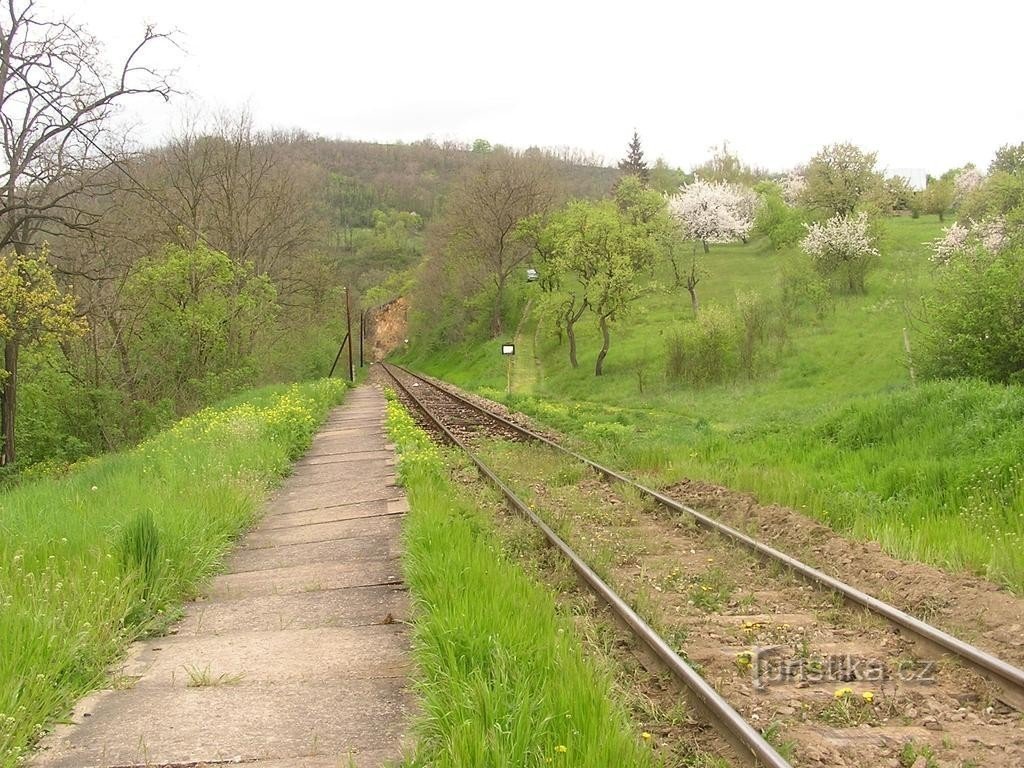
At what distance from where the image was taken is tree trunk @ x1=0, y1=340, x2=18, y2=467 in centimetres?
1941

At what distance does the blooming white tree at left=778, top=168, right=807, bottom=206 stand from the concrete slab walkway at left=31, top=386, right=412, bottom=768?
71901 mm

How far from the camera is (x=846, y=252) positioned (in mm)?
45094

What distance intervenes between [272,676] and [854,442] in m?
10.5

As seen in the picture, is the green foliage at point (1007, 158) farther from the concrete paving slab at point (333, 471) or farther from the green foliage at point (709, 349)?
the concrete paving slab at point (333, 471)

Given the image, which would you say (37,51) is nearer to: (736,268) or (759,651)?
(759,651)

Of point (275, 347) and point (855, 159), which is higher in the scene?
point (855, 159)

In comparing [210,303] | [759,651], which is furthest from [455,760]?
[210,303]

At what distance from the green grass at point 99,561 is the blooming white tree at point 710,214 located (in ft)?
209

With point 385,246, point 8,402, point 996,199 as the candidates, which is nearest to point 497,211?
point 996,199

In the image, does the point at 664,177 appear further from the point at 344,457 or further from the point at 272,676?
the point at 272,676

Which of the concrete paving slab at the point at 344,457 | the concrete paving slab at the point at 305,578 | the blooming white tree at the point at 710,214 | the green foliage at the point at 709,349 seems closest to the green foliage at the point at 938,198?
the blooming white tree at the point at 710,214

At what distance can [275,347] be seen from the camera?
42.3m

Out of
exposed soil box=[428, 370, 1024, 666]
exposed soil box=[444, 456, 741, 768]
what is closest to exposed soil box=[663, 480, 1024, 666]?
exposed soil box=[428, 370, 1024, 666]

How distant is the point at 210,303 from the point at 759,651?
28305mm
